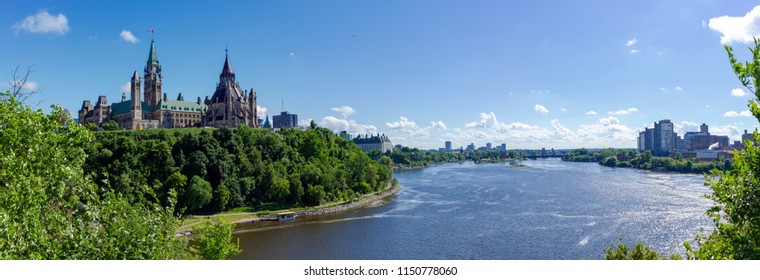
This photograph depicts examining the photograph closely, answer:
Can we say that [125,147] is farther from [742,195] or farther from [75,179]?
[742,195]

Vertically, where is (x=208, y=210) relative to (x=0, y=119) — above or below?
below

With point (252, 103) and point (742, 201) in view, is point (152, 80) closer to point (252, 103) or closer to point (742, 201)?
point (252, 103)

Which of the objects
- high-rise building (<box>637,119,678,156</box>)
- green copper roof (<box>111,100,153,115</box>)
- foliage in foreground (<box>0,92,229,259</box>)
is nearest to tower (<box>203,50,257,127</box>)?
green copper roof (<box>111,100,153,115</box>)

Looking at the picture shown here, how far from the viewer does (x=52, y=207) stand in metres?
4.41

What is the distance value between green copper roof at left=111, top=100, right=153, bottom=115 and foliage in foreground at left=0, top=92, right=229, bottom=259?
3766 cm

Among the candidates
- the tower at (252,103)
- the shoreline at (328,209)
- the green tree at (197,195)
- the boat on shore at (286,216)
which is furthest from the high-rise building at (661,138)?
the green tree at (197,195)

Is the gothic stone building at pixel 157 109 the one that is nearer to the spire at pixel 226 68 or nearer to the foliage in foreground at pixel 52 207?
the spire at pixel 226 68

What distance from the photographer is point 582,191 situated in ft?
104

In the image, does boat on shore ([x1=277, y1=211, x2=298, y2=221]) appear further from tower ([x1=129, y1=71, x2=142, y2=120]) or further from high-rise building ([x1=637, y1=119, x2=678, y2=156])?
high-rise building ([x1=637, y1=119, x2=678, y2=156])

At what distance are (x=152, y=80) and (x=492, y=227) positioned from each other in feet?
104

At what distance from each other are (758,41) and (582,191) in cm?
3014

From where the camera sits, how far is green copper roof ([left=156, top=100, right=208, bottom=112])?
129 feet

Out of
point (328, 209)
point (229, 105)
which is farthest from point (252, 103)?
point (328, 209)
